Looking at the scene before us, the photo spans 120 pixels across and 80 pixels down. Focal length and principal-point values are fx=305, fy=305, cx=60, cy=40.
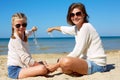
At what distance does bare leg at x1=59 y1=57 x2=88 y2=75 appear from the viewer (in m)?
Result: 5.92

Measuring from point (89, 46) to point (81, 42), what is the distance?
230mm

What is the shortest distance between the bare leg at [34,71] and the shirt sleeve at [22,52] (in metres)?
0.15

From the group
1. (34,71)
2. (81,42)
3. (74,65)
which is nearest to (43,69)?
(34,71)

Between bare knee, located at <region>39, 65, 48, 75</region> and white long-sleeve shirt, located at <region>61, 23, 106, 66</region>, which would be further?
bare knee, located at <region>39, 65, 48, 75</region>

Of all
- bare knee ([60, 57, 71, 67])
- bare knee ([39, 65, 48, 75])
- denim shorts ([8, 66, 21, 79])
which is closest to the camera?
bare knee ([60, 57, 71, 67])

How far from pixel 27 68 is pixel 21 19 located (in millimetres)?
1054

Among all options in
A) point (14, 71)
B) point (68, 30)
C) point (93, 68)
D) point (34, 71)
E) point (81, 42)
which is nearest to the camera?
point (81, 42)

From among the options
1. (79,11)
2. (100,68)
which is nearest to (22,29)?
(79,11)

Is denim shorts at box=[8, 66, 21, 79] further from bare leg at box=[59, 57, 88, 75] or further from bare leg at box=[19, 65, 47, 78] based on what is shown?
bare leg at box=[59, 57, 88, 75]

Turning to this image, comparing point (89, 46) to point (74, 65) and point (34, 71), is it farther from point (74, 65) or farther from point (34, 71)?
point (34, 71)

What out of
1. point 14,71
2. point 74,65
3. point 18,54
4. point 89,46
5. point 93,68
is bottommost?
point 14,71

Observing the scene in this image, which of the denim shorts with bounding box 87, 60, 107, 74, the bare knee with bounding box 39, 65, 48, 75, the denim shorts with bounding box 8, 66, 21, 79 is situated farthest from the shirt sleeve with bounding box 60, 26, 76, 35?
the denim shorts with bounding box 8, 66, 21, 79

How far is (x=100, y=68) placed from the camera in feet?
20.4

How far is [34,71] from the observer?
6.29m
